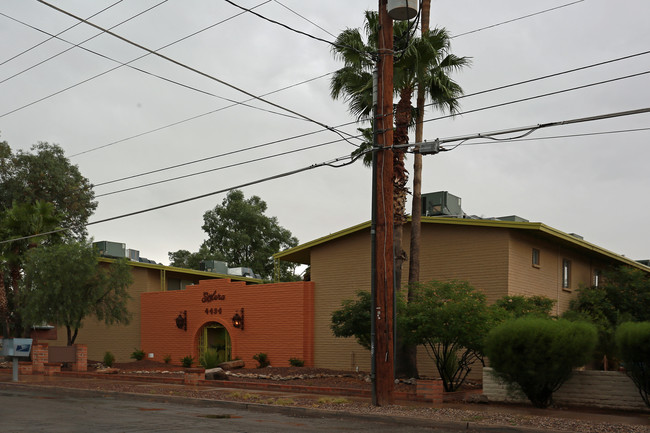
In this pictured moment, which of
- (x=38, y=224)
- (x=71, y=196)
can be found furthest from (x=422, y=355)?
(x=71, y=196)

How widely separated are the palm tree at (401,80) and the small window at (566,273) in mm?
8878

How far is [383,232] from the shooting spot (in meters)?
17.3

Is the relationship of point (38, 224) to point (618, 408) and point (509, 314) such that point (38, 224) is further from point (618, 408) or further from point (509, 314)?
point (618, 408)

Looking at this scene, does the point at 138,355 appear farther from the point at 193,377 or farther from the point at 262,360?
the point at 193,377

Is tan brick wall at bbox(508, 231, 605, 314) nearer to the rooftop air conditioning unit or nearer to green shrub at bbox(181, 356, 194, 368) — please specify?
the rooftop air conditioning unit

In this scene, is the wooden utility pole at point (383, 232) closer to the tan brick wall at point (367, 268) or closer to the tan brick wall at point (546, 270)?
the tan brick wall at point (367, 268)

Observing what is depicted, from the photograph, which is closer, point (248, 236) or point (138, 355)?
point (138, 355)

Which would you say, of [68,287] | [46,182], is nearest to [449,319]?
[68,287]

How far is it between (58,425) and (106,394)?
28.3 feet

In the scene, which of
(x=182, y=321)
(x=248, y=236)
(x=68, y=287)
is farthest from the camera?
(x=248, y=236)

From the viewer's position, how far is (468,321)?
19.7 m

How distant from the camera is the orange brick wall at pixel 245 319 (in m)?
30.9

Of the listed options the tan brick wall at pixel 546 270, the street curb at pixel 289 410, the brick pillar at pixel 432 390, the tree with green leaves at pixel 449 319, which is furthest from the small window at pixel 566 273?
the street curb at pixel 289 410

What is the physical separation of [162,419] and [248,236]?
51393 mm
